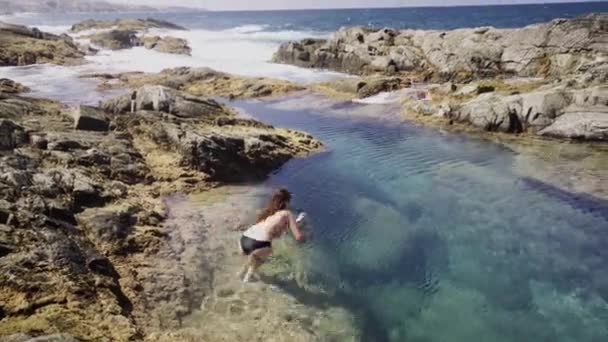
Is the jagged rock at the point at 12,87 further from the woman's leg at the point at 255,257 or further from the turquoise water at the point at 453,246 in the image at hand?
the woman's leg at the point at 255,257

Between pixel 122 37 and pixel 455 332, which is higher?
pixel 122 37

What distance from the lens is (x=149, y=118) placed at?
69.3 ft

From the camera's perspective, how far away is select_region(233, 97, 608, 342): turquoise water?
33.3 ft

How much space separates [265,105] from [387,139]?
444 inches

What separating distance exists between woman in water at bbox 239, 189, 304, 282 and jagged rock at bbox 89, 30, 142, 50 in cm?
6489

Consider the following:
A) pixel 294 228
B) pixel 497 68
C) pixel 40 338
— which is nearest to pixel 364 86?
pixel 497 68

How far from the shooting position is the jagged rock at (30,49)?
45.9 m

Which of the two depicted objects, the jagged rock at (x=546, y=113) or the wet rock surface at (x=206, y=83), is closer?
the jagged rock at (x=546, y=113)

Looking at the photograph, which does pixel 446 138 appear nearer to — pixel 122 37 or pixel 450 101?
pixel 450 101

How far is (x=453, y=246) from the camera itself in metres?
13.1

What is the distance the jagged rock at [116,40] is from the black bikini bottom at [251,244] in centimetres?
6501

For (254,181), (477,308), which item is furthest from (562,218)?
(254,181)

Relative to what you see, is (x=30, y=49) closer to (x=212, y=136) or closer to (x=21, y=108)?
(x=21, y=108)

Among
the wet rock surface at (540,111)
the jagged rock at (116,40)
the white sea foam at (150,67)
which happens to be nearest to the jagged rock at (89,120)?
the white sea foam at (150,67)
